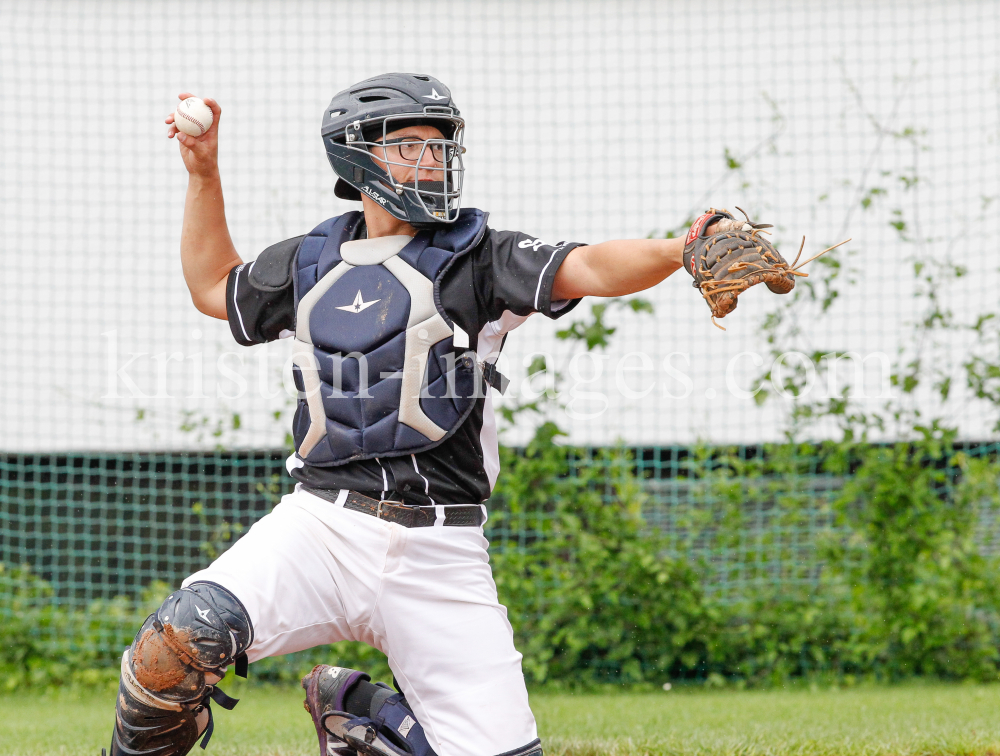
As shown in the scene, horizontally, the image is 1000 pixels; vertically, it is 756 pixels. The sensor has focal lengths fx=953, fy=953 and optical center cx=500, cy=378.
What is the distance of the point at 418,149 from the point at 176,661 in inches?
64.0

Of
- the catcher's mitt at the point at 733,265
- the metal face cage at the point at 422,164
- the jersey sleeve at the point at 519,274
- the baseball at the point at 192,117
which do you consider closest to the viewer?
the catcher's mitt at the point at 733,265

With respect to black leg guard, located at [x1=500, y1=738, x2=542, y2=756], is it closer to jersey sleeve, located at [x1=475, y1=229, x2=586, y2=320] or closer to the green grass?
the green grass

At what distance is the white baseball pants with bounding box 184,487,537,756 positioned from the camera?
104 inches

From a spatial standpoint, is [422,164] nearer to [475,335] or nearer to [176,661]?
[475,335]

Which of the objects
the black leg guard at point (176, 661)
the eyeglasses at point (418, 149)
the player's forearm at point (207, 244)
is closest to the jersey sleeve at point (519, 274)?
the eyeglasses at point (418, 149)

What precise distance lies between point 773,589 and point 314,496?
152 inches

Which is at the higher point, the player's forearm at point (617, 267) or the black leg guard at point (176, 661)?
the player's forearm at point (617, 267)

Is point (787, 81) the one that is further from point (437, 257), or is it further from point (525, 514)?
point (437, 257)

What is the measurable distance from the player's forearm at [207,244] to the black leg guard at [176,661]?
→ 1.11 metres

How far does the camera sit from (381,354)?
2779 millimetres

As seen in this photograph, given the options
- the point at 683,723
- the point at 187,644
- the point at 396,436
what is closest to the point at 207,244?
the point at 396,436

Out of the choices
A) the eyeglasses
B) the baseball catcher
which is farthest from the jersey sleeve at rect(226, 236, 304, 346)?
the eyeglasses

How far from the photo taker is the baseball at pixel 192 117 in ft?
9.88

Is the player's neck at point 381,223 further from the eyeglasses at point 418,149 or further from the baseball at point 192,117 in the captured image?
the baseball at point 192,117
